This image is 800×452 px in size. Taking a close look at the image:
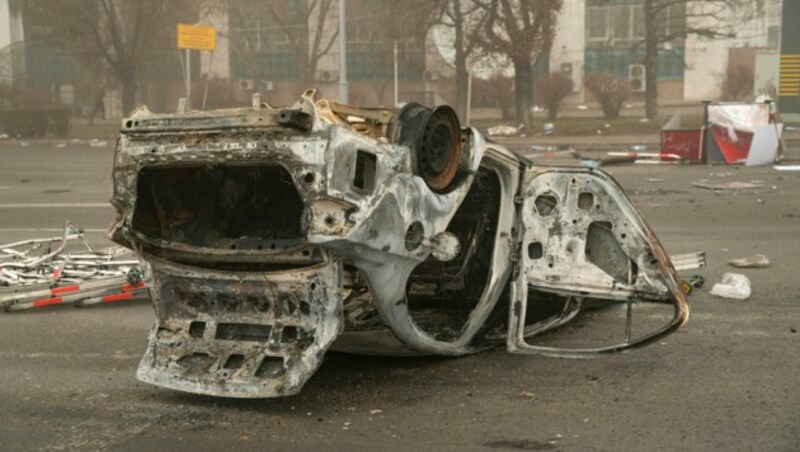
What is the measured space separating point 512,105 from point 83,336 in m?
32.7

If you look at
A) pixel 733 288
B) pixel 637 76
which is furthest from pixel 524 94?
pixel 733 288

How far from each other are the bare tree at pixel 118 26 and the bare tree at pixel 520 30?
558 inches

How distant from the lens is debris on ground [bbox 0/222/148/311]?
7.68m

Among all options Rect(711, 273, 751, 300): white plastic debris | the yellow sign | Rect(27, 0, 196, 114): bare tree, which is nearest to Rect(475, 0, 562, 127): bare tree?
the yellow sign

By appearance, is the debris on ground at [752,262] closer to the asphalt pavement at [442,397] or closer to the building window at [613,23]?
the asphalt pavement at [442,397]

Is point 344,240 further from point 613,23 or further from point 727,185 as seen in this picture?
point 613,23

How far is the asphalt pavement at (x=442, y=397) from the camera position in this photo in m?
4.73

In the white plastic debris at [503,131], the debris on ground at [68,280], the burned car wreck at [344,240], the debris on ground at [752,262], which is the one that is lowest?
the white plastic debris at [503,131]

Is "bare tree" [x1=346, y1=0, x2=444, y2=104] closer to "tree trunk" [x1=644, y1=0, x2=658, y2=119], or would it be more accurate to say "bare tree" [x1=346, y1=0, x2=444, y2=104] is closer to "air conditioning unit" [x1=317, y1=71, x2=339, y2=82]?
"air conditioning unit" [x1=317, y1=71, x2=339, y2=82]

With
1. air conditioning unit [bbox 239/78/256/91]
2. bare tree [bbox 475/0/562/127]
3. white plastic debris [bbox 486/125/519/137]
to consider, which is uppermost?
bare tree [bbox 475/0/562/127]

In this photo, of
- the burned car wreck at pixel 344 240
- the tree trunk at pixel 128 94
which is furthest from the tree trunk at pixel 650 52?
the burned car wreck at pixel 344 240

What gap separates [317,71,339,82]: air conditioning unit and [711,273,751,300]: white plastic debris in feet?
142

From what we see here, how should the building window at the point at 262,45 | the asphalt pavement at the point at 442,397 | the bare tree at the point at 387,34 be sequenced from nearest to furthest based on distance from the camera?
1. the asphalt pavement at the point at 442,397
2. the bare tree at the point at 387,34
3. the building window at the point at 262,45

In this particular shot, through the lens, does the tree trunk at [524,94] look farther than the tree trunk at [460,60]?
No
